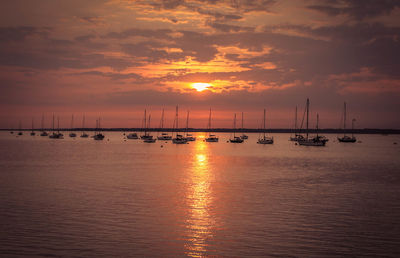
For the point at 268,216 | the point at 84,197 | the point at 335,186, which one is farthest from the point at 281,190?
the point at 84,197

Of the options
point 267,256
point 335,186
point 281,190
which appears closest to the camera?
point 267,256

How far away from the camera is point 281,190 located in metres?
34.4

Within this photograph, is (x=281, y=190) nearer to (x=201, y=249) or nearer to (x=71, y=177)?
(x=201, y=249)

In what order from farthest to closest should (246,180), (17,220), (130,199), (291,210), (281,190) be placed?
(246,180) → (281,190) → (130,199) → (291,210) → (17,220)

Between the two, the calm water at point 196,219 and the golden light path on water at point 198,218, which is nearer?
the calm water at point 196,219

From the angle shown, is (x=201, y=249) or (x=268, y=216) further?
(x=268, y=216)

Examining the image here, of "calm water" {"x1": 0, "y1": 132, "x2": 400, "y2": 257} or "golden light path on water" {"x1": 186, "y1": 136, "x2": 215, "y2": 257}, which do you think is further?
"golden light path on water" {"x1": 186, "y1": 136, "x2": 215, "y2": 257}

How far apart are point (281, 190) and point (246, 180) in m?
8.07

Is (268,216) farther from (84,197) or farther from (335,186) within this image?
(335,186)

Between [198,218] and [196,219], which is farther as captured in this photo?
A: [198,218]

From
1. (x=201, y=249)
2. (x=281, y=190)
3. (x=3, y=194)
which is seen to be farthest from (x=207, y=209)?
(x=3, y=194)

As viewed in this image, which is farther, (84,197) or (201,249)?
(84,197)

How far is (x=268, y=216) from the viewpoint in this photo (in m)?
23.2

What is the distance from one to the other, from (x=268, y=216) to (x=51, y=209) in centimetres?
1331
